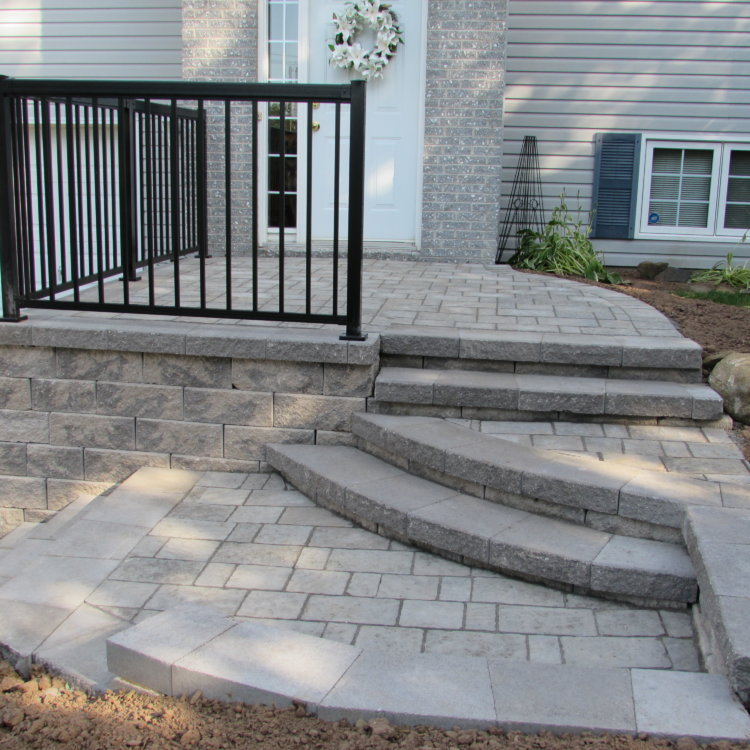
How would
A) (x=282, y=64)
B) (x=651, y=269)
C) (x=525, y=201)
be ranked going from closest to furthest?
(x=282, y=64) → (x=651, y=269) → (x=525, y=201)

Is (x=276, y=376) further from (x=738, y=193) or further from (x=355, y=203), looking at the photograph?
(x=738, y=193)

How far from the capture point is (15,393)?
441 cm

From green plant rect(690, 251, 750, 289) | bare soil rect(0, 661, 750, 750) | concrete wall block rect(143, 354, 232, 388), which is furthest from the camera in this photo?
green plant rect(690, 251, 750, 289)

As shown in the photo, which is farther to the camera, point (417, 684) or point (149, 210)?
point (149, 210)

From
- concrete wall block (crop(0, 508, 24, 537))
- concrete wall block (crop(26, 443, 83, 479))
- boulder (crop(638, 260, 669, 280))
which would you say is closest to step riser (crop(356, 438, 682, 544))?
concrete wall block (crop(26, 443, 83, 479))

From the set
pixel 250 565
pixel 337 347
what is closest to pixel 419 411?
pixel 337 347

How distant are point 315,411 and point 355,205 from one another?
0.98 m

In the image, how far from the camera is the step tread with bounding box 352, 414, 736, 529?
10.5ft

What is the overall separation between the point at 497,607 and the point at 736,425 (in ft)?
5.35

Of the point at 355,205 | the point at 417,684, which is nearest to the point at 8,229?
the point at 355,205

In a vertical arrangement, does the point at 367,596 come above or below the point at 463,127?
below

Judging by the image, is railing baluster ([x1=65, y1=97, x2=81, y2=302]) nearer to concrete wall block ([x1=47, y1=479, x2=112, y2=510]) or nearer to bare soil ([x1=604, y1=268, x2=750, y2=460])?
concrete wall block ([x1=47, y1=479, x2=112, y2=510])

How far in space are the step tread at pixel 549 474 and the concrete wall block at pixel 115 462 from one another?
118 cm

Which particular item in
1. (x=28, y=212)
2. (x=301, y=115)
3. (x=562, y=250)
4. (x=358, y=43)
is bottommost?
(x=562, y=250)
